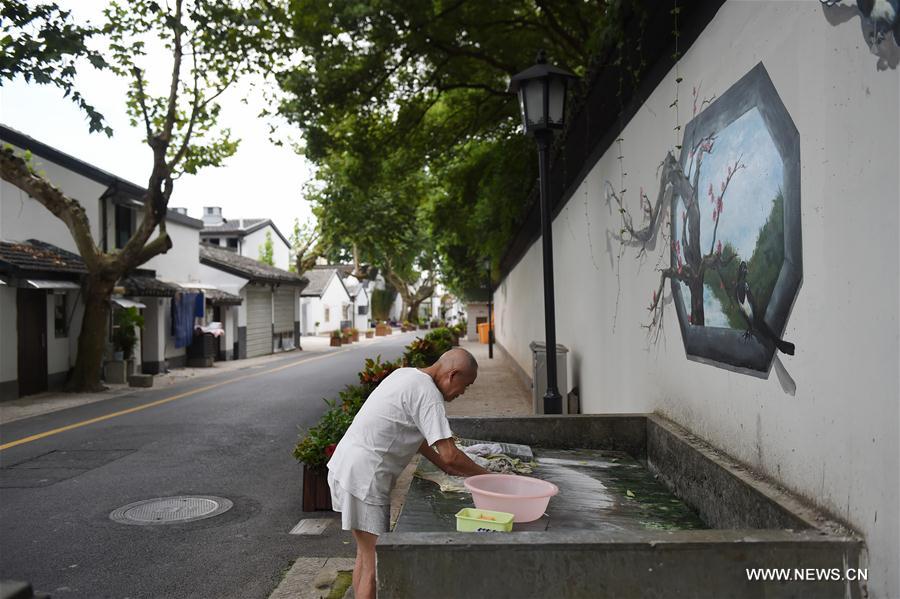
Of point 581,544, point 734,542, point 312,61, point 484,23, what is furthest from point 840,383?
point 312,61

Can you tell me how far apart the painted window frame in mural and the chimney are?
57.2 meters

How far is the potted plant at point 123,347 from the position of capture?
709 inches

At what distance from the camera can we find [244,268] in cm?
2916

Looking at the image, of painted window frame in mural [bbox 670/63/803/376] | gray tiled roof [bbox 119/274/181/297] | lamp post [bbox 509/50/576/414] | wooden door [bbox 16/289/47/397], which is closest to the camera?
painted window frame in mural [bbox 670/63/803/376]

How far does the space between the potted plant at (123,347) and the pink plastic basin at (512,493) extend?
1683 centimetres

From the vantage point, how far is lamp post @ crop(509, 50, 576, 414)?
6.59 metres

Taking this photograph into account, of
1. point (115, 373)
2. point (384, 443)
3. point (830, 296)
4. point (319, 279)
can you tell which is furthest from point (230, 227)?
point (830, 296)

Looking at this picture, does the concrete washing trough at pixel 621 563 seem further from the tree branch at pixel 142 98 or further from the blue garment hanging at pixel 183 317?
the blue garment hanging at pixel 183 317

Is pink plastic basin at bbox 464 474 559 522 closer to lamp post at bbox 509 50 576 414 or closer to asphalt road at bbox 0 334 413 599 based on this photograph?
asphalt road at bbox 0 334 413 599

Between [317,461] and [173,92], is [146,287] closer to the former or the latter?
[173,92]

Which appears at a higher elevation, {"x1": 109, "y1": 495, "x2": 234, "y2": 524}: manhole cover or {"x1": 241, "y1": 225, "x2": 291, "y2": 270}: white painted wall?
{"x1": 241, "y1": 225, "x2": 291, "y2": 270}: white painted wall

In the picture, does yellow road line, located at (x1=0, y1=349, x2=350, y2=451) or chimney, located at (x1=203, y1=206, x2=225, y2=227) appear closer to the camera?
yellow road line, located at (x1=0, y1=349, x2=350, y2=451)

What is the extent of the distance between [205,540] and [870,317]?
5.09 meters

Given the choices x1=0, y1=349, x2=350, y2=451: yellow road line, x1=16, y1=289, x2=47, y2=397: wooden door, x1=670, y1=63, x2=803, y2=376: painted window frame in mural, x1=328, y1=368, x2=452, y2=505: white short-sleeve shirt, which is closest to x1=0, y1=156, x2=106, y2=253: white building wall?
x1=16, y1=289, x2=47, y2=397: wooden door
